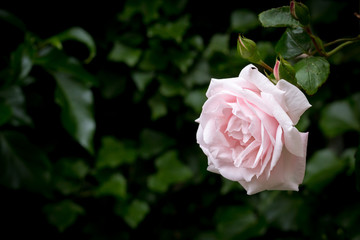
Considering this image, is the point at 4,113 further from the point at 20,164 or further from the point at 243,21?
the point at 243,21

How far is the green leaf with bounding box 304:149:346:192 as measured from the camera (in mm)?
937

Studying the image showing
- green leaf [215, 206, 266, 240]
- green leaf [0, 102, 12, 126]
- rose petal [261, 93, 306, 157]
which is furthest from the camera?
green leaf [215, 206, 266, 240]

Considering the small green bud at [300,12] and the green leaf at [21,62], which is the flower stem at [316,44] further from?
the green leaf at [21,62]

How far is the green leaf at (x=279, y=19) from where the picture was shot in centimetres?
43

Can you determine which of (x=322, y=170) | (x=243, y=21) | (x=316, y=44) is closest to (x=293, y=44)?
(x=316, y=44)

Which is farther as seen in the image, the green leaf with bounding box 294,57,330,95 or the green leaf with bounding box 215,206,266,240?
the green leaf with bounding box 215,206,266,240

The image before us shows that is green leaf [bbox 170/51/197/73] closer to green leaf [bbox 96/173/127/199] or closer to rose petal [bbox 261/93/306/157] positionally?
green leaf [bbox 96/173/127/199]

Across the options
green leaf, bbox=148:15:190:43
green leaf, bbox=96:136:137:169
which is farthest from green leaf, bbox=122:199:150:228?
green leaf, bbox=148:15:190:43

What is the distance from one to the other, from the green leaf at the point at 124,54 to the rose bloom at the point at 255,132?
2.57 ft

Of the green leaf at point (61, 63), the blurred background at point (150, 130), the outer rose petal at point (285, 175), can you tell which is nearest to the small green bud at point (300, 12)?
the outer rose petal at point (285, 175)

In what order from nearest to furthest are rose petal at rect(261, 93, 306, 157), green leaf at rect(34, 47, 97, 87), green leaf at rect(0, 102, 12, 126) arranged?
1. rose petal at rect(261, 93, 306, 157)
2. green leaf at rect(0, 102, 12, 126)
3. green leaf at rect(34, 47, 97, 87)

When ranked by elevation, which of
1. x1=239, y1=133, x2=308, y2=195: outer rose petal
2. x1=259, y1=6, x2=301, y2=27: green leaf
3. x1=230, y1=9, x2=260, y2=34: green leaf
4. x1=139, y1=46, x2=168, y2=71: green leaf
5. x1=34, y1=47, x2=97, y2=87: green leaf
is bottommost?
x1=139, y1=46, x2=168, y2=71: green leaf

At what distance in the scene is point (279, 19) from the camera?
0.43 metres

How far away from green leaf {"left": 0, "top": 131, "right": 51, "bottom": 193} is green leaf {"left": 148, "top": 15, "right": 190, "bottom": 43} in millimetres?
448
